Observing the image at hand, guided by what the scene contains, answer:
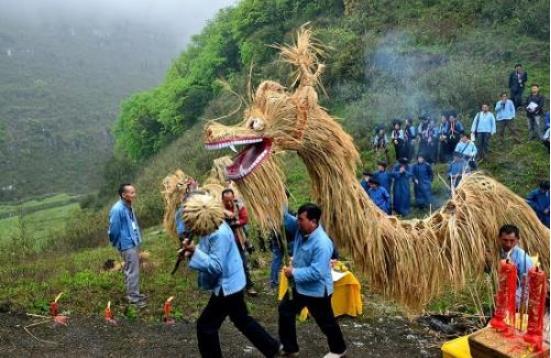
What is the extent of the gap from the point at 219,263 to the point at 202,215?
39 centimetres

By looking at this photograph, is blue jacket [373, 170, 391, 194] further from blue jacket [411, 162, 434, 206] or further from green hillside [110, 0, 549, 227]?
green hillside [110, 0, 549, 227]

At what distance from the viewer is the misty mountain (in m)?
80.6

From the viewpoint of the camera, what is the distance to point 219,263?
4.39 meters

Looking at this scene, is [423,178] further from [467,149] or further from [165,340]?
[165,340]

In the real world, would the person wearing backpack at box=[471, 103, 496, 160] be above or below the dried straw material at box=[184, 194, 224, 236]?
below

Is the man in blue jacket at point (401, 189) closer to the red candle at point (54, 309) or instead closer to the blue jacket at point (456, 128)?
the blue jacket at point (456, 128)

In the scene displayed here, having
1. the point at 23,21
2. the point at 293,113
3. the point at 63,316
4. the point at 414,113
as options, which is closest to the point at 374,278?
the point at 293,113

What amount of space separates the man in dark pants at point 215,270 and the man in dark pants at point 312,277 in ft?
1.21

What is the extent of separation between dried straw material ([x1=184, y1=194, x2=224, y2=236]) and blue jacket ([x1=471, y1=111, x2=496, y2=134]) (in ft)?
34.1

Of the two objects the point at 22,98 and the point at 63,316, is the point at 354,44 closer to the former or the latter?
the point at 63,316

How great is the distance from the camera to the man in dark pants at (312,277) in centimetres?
455

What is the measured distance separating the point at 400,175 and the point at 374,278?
7219mm

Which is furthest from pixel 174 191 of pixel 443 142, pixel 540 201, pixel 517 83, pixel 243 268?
pixel 517 83

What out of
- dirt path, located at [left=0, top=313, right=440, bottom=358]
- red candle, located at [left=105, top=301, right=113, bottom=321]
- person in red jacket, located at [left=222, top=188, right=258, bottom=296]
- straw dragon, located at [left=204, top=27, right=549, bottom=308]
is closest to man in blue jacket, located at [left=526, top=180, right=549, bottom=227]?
dirt path, located at [left=0, top=313, right=440, bottom=358]
